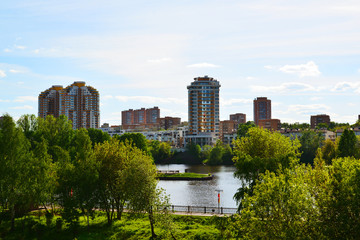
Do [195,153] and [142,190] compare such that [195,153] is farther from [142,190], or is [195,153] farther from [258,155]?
[142,190]

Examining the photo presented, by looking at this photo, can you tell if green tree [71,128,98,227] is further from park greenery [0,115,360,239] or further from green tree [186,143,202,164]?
green tree [186,143,202,164]

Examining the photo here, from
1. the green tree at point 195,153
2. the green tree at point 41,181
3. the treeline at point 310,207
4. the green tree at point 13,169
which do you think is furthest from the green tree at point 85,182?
the green tree at point 195,153

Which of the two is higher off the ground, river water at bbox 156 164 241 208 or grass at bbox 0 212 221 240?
grass at bbox 0 212 221 240

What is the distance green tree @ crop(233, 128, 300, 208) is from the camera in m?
36.6

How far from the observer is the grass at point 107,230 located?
38.0 m

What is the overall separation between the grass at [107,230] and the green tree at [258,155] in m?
5.23

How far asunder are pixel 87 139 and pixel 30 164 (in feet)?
22.8

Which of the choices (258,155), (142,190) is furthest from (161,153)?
(142,190)

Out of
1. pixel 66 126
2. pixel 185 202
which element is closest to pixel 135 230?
pixel 185 202

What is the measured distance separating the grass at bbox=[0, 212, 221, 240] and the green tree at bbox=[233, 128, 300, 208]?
5226mm

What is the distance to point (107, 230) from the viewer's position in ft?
132

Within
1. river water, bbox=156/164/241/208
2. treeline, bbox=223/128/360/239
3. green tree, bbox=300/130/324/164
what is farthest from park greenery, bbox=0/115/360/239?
green tree, bbox=300/130/324/164

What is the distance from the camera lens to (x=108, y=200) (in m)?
46.7

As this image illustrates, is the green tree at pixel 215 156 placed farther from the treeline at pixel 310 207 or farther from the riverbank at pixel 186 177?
the treeline at pixel 310 207
